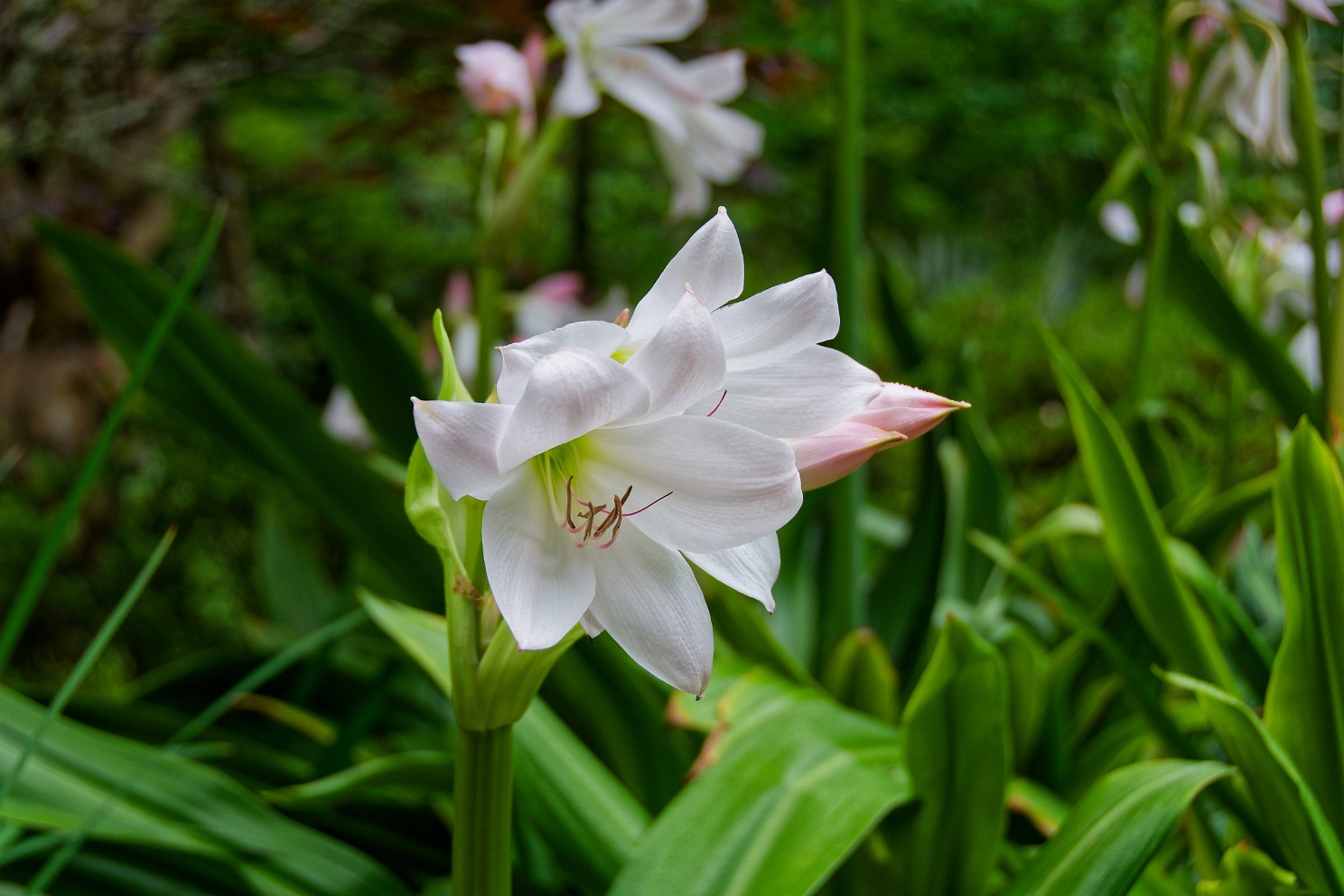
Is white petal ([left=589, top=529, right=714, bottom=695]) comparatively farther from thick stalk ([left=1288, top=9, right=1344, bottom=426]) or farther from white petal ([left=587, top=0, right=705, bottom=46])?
white petal ([left=587, top=0, right=705, bottom=46])

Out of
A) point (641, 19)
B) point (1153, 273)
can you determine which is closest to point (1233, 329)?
point (1153, 273)

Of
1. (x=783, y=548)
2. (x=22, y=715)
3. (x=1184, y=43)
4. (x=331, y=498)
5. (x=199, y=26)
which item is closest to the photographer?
(x=22, y=715)

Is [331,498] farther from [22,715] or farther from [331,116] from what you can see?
[331,116]

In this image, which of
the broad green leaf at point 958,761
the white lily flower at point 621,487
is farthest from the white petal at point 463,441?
the broad green leaf at point 958,761

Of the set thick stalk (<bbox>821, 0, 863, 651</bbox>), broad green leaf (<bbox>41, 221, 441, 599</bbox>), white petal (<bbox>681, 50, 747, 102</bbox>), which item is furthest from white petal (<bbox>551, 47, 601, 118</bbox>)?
broad green leaf (<bbox>41, 221, 441, 599</bbox>)

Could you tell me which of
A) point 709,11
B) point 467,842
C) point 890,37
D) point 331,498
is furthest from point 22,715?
point 890,37

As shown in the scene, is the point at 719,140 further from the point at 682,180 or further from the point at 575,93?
the point at 575,93

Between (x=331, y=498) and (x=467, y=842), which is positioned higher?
(x=467, y=842)
